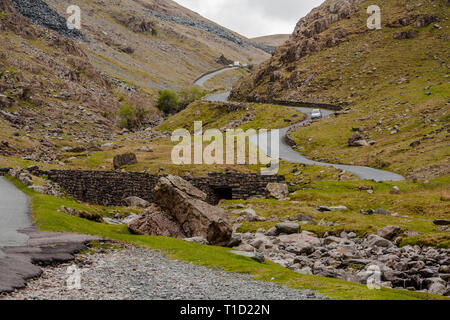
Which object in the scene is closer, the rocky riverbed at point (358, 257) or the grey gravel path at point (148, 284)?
the grey gravel path at point (148, 284)

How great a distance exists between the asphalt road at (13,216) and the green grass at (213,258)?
76 cm

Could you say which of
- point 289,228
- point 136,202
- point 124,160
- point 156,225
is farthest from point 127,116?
point 289,228

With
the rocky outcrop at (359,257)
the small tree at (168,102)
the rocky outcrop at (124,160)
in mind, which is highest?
the small tree at (168,102)

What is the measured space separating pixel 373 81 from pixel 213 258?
88168 mm

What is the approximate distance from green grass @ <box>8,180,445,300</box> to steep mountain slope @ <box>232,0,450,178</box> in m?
33.0

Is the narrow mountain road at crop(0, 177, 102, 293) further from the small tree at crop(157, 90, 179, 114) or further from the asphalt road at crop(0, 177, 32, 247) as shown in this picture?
the small tree at crop(157, 90, 179, 114)

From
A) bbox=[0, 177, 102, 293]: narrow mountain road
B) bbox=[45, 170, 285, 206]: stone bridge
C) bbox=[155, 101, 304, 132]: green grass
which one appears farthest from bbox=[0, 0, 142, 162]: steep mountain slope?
bbox=[0, 177, 102, 293]: narrow mountain road

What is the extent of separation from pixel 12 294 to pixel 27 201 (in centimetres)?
1988

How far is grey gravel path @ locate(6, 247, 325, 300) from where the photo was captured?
14.4 metres

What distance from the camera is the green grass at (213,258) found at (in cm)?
1579

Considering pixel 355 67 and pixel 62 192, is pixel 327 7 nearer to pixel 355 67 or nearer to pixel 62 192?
pixel 355 67

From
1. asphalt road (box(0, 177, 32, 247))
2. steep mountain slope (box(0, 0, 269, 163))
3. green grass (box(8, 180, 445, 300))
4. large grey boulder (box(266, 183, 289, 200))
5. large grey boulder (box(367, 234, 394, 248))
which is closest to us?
green grass (box(8, 180, 445, 300))

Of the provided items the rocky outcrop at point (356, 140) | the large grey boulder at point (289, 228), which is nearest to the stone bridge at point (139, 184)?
the large grey boulder at point (289, 228)

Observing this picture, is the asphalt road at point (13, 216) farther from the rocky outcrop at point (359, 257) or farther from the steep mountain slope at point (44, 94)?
the steep mountain slope at point (44, 94)
